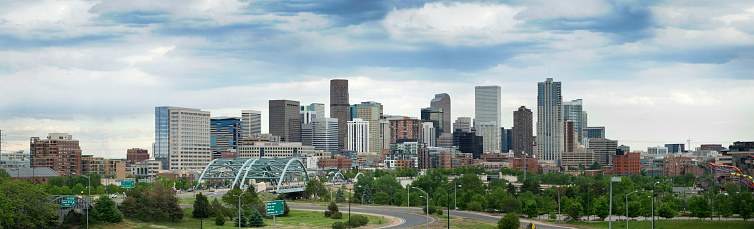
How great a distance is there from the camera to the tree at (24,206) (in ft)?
310

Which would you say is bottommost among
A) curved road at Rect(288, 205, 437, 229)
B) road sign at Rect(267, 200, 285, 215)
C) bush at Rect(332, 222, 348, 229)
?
curved road at Rect(288, 205, 437, 229)

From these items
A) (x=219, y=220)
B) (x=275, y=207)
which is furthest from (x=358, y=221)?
(x=219, y=220)

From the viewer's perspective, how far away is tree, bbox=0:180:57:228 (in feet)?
310

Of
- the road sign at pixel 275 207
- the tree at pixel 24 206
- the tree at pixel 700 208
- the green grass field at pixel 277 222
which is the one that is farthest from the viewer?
the tree at pixel 700 208

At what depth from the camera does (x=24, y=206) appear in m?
97.6

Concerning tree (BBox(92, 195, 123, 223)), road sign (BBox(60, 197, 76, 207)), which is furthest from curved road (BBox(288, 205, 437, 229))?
road sign (BBox(60, 197, 76, 207))

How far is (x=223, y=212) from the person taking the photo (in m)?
123

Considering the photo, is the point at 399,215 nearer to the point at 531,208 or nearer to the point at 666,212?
the point at 531,208

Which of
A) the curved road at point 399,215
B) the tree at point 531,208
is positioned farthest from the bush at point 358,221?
the tree at point 531,208

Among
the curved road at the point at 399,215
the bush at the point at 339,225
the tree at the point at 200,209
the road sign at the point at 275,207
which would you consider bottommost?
the curved road at the point at 399,215

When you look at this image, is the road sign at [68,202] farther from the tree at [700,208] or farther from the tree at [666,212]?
the tree at [700,208]

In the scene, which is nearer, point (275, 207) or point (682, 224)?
point (275, 207)

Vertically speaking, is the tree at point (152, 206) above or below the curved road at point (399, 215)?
above

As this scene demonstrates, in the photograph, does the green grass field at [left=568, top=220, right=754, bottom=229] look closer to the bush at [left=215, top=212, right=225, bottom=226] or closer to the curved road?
the curved road
